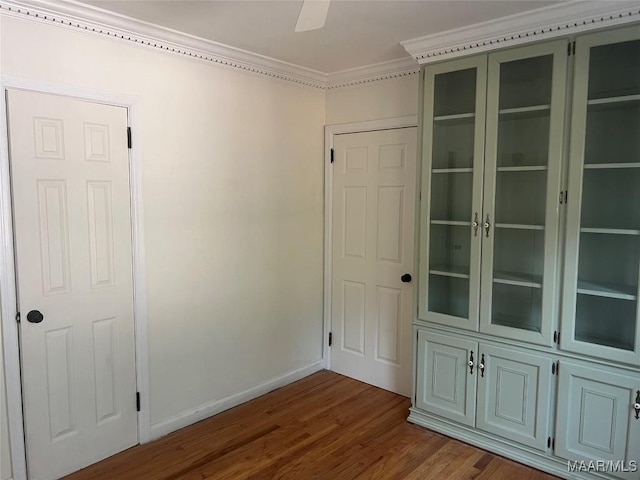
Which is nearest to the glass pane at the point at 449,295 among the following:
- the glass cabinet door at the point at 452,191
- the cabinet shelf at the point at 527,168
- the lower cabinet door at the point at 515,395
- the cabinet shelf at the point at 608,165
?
the glass cabinet door at the point at 452,191

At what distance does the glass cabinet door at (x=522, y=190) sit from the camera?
2.53 m

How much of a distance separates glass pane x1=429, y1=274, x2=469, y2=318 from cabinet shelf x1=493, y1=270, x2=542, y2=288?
7.9 inches

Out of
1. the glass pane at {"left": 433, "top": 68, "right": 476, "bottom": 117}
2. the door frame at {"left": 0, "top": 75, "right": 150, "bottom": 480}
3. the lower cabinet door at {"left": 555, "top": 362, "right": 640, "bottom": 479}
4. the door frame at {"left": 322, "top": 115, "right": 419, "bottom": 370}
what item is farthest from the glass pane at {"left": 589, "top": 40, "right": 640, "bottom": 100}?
the door frame at {"left": 0, "top": 75, "right": 150, "bottom": 480}

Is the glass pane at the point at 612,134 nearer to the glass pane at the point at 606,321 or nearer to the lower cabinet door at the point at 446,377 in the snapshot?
the glass pane at the point at 606,321

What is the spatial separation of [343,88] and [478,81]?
135 centimetres

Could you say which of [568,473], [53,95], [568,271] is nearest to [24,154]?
[53,95]

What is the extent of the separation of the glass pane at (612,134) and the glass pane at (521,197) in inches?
10.7

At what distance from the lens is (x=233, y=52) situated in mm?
3119

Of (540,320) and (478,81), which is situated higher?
(478,81)

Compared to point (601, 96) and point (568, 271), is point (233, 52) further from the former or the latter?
point (568, 271)

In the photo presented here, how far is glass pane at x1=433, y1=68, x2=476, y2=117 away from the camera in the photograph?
2820 millimetres

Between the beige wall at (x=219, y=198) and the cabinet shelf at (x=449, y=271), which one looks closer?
the beige wall at (x=219, y=198)

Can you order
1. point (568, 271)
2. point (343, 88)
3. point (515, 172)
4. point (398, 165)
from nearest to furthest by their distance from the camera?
point (568, 271) → point (515, 172) → point (398, 165) → point (343, 88)
